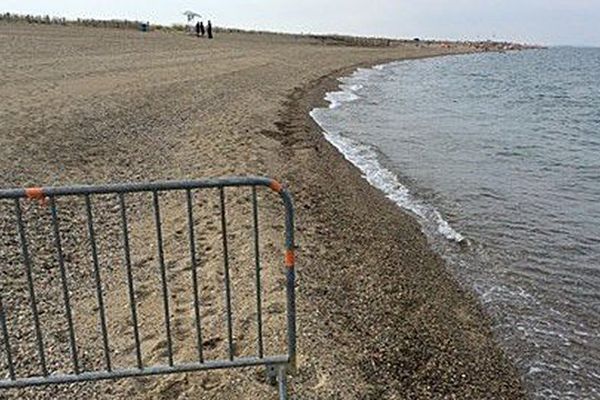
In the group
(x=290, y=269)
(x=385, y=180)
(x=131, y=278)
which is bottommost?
(x=385, y=180)

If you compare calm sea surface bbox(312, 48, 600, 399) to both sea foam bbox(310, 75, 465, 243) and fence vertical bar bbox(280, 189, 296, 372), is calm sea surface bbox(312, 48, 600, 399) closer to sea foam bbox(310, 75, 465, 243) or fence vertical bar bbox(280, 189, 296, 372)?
sea foam bbox(310, 75, 465, 243)

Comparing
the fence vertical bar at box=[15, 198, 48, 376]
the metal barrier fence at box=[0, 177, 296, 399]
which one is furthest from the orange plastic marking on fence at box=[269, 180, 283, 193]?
the fence vertical bar at box=[15, 198, 48, 376]

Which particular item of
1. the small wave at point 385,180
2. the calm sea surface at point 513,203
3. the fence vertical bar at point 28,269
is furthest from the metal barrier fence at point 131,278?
the small wave at point 385,180

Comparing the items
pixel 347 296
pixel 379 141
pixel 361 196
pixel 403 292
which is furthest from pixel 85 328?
pixel 379 141

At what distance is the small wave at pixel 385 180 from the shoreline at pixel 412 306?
0.28 metres

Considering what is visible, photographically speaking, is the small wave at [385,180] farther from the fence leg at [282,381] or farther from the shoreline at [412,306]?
the fence leg at [282,381]

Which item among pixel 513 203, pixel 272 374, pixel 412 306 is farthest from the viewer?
pixel 513 203

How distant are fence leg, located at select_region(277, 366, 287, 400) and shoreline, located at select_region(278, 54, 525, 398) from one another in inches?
28.9

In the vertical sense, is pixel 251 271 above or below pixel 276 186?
below

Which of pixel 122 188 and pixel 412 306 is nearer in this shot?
pixel 122 188

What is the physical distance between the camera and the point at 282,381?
4012 mm

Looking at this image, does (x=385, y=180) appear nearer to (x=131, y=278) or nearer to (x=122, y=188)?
(x=131, y=278)

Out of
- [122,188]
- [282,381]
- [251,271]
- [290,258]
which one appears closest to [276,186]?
[290,258]

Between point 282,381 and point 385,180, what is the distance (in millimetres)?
7949
